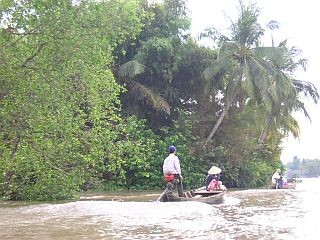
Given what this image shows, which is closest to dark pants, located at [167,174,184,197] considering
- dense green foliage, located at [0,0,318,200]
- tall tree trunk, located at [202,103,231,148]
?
dense green foliage, located at [0,0,318,200]

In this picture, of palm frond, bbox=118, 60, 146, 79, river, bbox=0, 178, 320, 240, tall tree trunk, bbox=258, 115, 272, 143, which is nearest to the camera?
river, bbox=0, 178, 320, 240

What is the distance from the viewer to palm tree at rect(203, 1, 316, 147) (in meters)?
22.6

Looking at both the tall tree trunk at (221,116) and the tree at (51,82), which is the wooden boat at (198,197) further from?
the tall tree trunk at (221,116)

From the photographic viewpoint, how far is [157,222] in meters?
8.54

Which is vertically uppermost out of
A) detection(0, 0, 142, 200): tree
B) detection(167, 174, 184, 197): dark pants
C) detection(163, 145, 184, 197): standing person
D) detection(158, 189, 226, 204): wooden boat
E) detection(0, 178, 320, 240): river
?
detection(0, 0, 142, 200): tree

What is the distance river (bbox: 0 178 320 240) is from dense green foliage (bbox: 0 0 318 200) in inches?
74.3

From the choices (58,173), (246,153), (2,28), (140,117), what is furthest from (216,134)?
(2,28)

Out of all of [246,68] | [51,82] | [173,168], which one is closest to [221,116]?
[246,68]

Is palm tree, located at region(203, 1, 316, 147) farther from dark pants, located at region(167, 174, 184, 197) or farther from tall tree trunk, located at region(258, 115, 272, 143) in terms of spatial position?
dark pants, located at region(167, 174, 184, 197)

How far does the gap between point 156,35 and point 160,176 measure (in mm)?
6868

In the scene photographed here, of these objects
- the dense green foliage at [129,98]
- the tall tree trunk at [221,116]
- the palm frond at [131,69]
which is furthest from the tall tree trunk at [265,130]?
the palm frond at [131,69]

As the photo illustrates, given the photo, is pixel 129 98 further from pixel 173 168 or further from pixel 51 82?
pixel 51 82

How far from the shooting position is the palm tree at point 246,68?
22.6m

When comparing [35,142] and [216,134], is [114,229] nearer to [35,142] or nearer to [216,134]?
[35,142]
